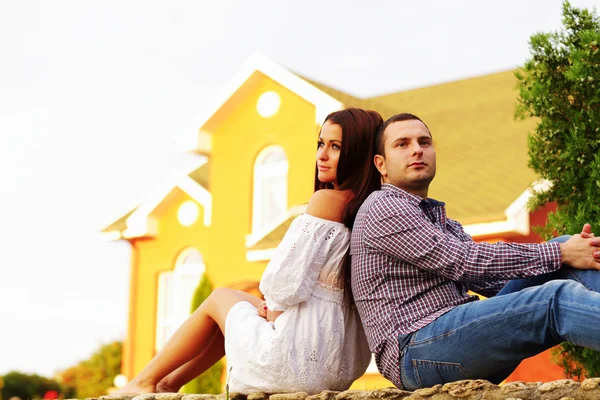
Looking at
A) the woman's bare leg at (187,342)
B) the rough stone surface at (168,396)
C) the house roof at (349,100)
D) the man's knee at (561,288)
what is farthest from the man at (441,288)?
the house roof at (349,100)

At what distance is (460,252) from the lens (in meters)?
4.11

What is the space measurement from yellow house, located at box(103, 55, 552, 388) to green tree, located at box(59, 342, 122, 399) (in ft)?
32.4

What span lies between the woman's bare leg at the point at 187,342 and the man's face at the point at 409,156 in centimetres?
127

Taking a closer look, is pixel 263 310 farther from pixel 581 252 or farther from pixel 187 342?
pixel 581 252

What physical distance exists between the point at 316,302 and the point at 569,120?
3.47 meters

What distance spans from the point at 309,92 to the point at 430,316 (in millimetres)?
11699

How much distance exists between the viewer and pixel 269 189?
53.1 feet

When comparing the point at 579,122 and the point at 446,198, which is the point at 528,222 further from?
the point at 579,122

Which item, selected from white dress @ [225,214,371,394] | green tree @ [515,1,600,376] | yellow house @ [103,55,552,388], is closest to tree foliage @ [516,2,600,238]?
green tree @ [515,1,600,376]

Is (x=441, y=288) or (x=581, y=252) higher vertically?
(x=581, y=252)

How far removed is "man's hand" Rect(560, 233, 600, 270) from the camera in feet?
13.2

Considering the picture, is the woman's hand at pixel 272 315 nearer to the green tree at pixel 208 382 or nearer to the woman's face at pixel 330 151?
the woman's face at pixel 330 151

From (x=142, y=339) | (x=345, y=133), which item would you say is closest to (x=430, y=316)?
(x=345, y=133)

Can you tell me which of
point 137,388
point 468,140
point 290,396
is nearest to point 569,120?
point 290,396
